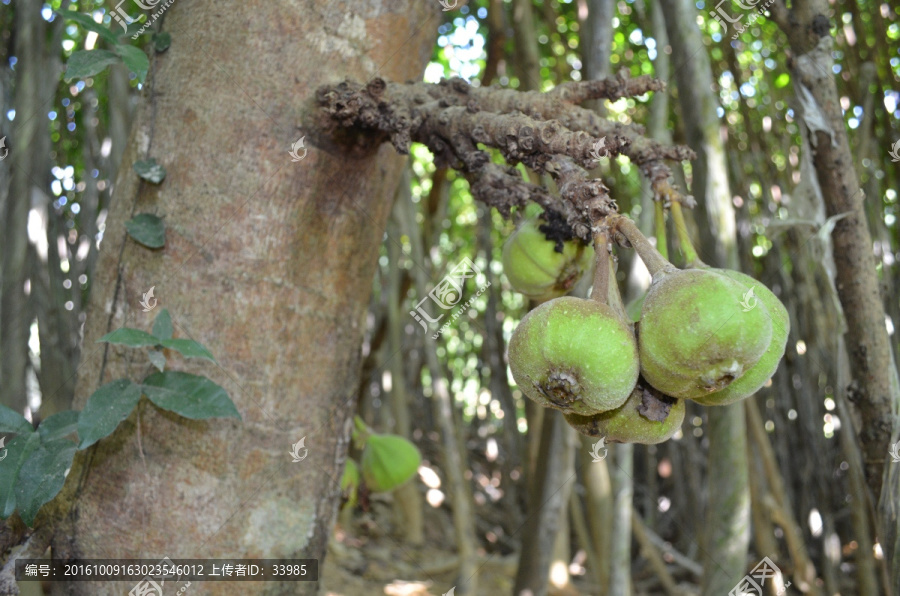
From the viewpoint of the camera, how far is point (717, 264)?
1.36m

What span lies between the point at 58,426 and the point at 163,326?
0.17 m

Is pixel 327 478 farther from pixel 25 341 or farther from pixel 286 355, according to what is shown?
pixel 25 341

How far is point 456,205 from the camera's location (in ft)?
22.0

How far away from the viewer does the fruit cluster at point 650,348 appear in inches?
23.0

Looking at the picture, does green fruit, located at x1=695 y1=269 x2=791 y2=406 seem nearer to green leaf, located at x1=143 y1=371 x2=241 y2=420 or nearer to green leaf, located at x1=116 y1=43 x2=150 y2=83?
green leaf, located at x1=143 y1=371 x2=241 y2=420

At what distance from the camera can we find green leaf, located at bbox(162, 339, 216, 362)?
736 millimetres

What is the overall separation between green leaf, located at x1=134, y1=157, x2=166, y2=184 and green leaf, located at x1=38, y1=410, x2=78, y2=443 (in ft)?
0.96

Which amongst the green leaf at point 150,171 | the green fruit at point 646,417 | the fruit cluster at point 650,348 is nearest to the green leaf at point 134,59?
the green leaf at point 150,171

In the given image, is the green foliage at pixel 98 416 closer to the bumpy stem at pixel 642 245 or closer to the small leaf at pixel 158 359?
the small leaf at pixel 158 359

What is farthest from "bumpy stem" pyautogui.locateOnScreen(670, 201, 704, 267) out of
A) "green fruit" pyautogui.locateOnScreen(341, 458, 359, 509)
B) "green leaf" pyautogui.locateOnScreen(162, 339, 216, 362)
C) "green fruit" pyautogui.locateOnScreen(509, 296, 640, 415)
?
"green fruit" pyautogui.locateOnScreen(341, 458, 359, 509)

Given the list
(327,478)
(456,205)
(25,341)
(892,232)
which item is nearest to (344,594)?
(25,341)

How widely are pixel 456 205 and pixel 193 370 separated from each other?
19.7ft

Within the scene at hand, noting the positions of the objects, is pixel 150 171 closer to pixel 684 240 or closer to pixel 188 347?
pixel 188 347

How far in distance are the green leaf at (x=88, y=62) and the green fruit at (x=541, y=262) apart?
1.89 feet
